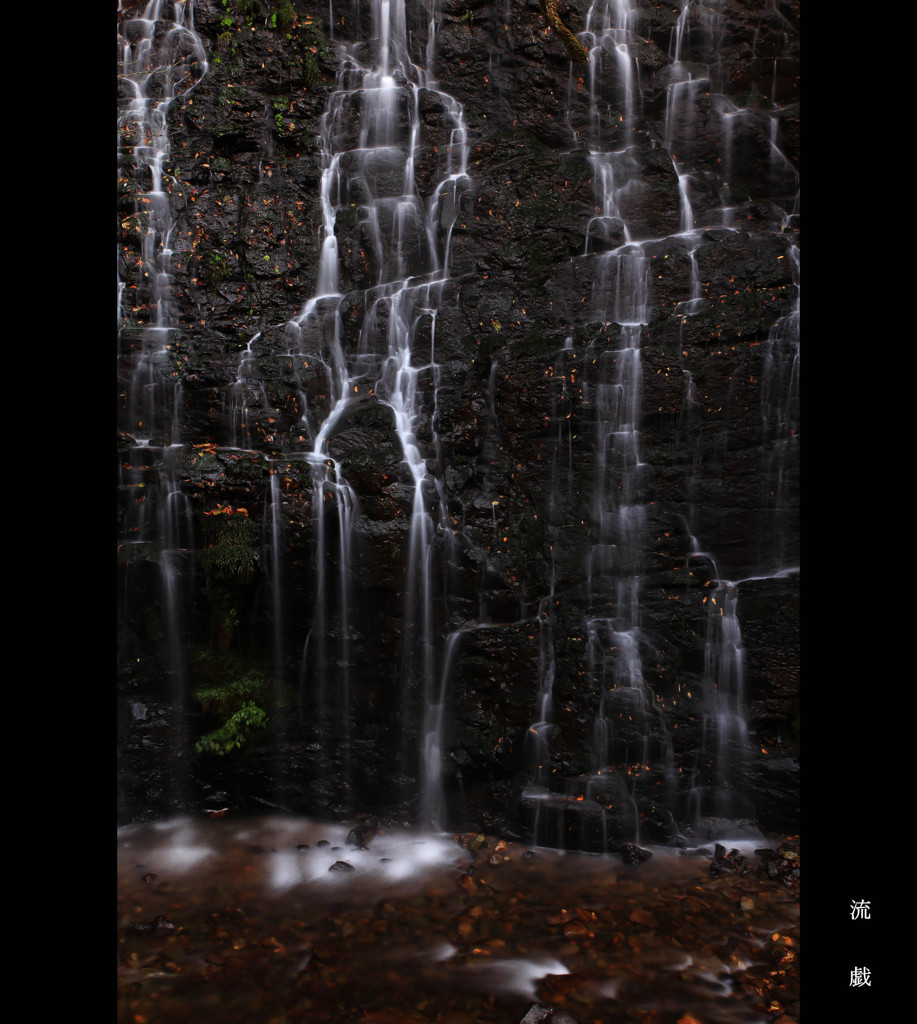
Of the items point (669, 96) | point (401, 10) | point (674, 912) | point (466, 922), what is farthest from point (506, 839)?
point (401, 10)

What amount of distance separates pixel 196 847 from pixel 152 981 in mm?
1928

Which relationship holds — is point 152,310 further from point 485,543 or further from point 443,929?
point 443,929

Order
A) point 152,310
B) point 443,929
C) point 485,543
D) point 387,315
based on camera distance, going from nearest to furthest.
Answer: point 443,929 → point 485,543 → point 152,310 → point 387,315

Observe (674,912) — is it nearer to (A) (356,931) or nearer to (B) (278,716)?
(A) (356,931)

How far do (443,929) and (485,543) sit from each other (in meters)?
3.83

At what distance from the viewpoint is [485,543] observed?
280 inches

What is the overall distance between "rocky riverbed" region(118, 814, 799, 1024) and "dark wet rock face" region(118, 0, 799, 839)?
0.47m

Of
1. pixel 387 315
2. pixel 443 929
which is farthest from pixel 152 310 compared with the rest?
pixel 443 929

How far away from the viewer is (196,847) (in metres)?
6.32

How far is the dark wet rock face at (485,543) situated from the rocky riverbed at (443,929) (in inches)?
18.4

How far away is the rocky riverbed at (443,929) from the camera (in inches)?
168

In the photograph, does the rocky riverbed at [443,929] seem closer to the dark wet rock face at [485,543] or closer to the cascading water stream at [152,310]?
the dark wet rock face at [485,543]

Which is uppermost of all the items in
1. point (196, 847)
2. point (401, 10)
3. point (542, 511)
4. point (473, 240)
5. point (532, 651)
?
point (401, 10)

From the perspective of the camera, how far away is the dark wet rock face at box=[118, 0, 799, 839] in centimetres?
670
